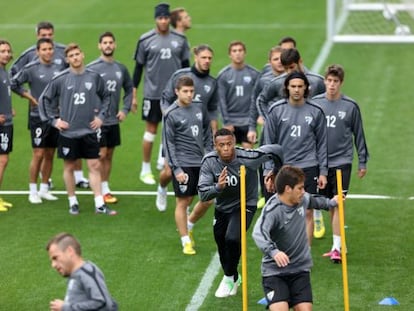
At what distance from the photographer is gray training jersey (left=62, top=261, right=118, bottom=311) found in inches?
368

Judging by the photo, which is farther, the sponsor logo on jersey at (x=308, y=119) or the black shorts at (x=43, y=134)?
the black shorts at (x=43, y=134)

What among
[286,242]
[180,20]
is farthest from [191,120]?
[180,20]

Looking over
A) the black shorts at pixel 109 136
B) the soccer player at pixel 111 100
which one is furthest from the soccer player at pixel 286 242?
the black shorts at pixel 109 136

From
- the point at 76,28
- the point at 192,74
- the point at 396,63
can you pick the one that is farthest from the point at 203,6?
the point at 192,74

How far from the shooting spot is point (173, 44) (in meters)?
18.3

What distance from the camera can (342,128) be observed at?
46.4 ft

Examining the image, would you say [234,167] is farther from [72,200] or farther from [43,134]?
[43,134]

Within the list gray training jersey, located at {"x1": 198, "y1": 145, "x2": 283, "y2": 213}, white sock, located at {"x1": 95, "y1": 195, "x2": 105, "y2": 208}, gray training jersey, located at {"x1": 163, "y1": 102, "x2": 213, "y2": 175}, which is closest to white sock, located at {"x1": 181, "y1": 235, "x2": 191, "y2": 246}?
gray training jersey, located at {"x1": 163, "y1": 102, "x2": 213, "y2": 175}

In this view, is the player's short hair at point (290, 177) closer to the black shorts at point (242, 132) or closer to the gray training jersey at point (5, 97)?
the black shorts at point (242, 132)

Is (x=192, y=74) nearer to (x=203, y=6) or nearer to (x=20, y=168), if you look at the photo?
(x=20, y=168)

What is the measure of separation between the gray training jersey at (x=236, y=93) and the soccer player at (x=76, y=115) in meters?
1.81

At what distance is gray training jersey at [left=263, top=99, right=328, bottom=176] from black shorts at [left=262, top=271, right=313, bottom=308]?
283 centimetres

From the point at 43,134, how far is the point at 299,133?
4.85 meters

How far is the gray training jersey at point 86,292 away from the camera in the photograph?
935 cm
